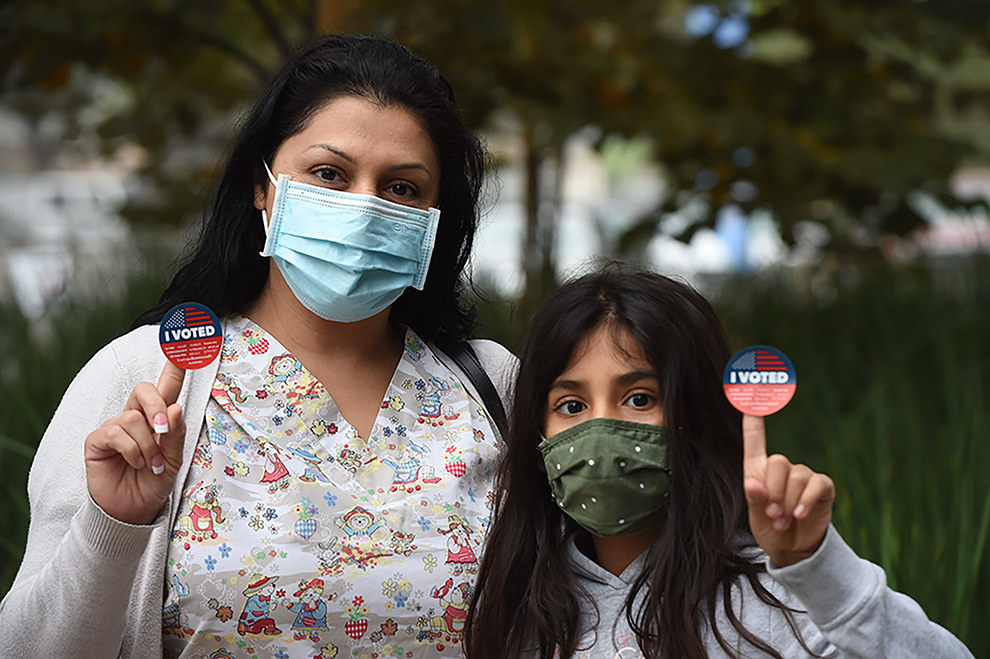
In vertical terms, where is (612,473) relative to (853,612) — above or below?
above

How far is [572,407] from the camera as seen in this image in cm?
191

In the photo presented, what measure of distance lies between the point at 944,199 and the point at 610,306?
113 inches

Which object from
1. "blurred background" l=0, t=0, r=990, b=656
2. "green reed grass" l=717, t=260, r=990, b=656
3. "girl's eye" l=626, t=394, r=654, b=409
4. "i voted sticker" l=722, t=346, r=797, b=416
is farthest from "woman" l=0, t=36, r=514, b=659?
"green reed grass" l=717, t=260, r=990, b=656

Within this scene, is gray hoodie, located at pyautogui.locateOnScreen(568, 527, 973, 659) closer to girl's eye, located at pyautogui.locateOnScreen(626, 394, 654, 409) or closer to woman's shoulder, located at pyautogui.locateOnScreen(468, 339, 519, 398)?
girl's eye, located at pyautogui.locateOnScreen(626, 394, 654, 409)

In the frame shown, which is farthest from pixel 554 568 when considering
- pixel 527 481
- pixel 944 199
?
pixel 944 199

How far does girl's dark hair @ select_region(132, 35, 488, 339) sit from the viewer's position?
218 cm

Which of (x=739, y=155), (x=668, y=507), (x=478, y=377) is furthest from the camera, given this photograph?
(x=739, y=155)

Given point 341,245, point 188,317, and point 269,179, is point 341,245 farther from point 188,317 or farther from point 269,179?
point 188,317

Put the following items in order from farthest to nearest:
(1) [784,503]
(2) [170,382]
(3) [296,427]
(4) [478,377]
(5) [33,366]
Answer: (5) [33,366]
(4) [478,377]
(3) [296,427]
(2) [170,382]
(1) [784,503]

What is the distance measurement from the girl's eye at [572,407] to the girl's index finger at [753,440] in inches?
16.8

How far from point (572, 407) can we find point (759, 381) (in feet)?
1.43

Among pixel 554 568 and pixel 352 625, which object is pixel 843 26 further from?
pixel 352 625

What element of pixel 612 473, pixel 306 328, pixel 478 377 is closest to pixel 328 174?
pixel 306 328

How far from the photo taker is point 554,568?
1.95 metres
